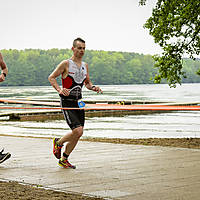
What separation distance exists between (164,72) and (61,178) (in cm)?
786

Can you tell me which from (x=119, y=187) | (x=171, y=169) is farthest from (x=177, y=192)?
(x=171, y=169)

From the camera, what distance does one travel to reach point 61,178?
6.48 m

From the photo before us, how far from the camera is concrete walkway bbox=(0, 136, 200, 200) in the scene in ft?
18.5

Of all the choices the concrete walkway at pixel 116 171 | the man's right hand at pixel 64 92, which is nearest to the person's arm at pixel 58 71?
the man's right hand at pixel 64 92

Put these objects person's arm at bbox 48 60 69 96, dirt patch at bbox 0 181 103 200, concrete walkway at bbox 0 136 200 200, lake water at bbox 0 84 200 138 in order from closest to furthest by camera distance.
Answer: dirt patch at bbox 0 181 103 200
concrete walkway at bbox 0 136 200 200
person's arm at bbox 48 60 69 96
lake water at bbox 0 84 200 138

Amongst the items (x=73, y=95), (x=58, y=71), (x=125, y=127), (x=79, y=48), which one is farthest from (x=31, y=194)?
(x=125, y=127)

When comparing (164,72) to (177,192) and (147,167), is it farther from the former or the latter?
(177,192)

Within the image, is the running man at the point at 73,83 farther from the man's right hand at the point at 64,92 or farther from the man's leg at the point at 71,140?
the man's right hand at the point at 64,92

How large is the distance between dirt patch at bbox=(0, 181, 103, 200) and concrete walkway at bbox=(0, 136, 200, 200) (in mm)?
228

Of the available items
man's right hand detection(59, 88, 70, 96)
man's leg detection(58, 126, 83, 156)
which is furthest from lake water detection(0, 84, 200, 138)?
man's right hand detection(59, 88, 70, 96)

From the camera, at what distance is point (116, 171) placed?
700 cm

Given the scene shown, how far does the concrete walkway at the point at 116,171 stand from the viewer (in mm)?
5633

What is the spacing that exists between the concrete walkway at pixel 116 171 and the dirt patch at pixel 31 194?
0.23 m

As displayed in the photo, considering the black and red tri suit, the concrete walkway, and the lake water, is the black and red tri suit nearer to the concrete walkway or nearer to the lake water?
the concrete walkway
